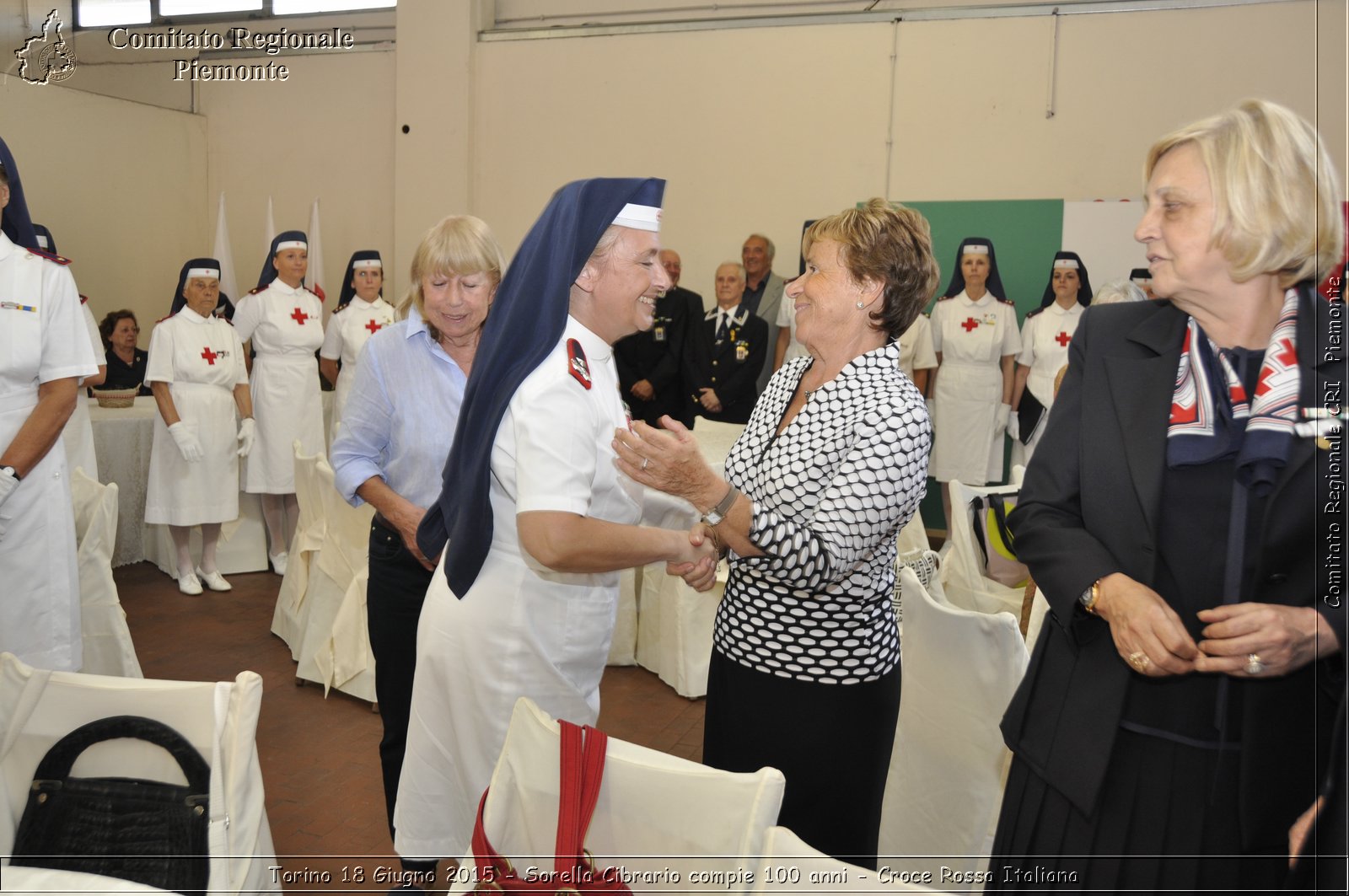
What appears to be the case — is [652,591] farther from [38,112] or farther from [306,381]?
[38,112]

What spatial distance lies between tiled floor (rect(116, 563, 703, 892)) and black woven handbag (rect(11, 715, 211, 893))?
4.10ft

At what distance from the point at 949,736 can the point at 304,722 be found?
2.61 metres

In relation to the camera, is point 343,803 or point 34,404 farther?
point 343,803

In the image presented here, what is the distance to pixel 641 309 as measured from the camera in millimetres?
1889

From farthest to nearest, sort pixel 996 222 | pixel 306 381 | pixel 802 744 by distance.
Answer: pixel 996 222 → pixel 306 381 → pixel 802 744

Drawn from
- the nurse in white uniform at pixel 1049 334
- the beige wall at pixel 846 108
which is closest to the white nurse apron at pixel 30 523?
the nurse in white uniform at pixel 1049 334

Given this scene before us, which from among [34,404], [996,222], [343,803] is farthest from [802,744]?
[996,222]

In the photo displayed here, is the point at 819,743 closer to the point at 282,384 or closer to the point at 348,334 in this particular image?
the point at 282,384

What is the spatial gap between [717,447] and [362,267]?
11.5 ft

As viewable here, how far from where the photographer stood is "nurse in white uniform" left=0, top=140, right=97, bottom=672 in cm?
262

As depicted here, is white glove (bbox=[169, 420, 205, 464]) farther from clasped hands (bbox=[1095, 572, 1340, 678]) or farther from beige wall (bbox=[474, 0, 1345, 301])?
clasped hands (bbox=[1095, 572, 1340, 678])

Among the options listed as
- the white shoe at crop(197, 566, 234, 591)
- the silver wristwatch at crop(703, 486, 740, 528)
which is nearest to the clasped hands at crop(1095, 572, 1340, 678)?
the silver wristwatch at crop(703, 486, 740, 528)

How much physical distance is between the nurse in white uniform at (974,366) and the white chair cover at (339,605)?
4.84 m

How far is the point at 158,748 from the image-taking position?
5.15ft
